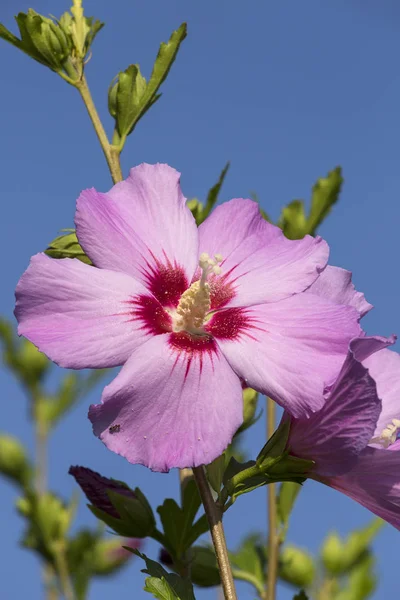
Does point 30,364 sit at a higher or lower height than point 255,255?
higher

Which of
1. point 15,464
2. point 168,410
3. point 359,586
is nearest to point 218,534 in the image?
point 168,410

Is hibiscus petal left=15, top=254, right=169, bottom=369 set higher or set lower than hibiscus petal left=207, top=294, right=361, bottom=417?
higher

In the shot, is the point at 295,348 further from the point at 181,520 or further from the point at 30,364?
the point at 30,364

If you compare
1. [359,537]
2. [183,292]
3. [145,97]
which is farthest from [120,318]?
[359,537]

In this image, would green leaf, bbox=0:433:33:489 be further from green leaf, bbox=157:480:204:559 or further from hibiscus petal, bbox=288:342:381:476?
hibiscus petal, bbox=288:342:381:476

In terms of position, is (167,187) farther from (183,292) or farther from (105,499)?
(105,499)

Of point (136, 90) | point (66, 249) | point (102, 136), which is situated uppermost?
point (136, 90)

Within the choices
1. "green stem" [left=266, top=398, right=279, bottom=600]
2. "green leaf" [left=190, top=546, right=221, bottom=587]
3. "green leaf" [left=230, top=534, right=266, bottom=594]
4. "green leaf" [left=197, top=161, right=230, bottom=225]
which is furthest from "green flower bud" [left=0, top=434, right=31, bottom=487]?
"green leaf" [left=197, top=161, right=230, bottom=225]
